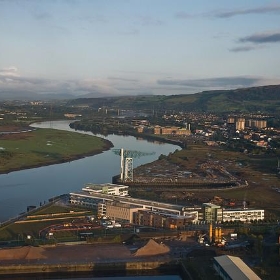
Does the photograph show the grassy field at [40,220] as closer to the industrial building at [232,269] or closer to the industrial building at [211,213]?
the industrial building at [211,213]

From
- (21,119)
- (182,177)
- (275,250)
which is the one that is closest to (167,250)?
Answer: (275,250)

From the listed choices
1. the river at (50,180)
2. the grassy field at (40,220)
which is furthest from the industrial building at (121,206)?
the river at (50,180)

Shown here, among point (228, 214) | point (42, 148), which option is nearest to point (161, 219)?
point (228, 214)

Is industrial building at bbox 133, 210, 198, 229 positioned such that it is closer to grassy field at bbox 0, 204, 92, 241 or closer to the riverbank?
grassy field at bbox 0, 204, 92, 241

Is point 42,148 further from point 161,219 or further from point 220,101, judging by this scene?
point 220,101

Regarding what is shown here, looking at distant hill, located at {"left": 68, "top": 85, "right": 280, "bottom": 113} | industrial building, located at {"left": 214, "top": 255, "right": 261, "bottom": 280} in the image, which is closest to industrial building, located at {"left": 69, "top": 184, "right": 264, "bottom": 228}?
industrial building, located at {"left": 214, "top": 255, "right": 261, "bottom": 280}
